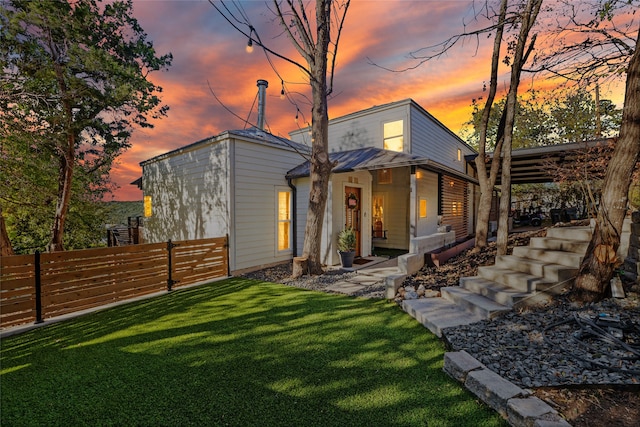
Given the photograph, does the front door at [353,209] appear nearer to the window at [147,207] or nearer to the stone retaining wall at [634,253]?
the stone retaining wall at [634,253]

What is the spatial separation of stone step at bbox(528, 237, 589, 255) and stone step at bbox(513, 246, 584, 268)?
4.1 inches

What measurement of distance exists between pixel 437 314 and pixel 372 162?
4.54 metres

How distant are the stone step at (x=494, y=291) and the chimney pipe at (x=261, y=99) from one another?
8.75m

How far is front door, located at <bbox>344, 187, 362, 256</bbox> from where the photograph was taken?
335 inches

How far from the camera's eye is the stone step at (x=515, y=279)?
3836mm

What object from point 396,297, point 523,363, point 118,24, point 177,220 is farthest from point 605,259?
point 118,24

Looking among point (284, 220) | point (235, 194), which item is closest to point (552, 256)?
point (284, 220)

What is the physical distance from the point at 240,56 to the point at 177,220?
18.4 feet

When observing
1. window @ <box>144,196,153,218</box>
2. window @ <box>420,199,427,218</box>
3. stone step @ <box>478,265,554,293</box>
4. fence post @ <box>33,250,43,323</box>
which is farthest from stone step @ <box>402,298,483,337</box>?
window @ <box>144,196,153,218</box>

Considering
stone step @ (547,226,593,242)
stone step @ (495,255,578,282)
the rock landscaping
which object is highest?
stone step @ (547,226,593,242)

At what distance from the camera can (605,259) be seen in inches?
133

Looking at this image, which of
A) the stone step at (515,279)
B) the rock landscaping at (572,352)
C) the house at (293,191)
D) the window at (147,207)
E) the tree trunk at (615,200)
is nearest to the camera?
the rock landscaping at (572,352)

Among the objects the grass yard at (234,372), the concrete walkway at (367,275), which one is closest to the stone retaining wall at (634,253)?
the grass yard at (234,372)

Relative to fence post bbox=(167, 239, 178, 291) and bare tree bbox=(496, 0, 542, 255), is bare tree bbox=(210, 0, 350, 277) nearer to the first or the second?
fence post bbox=(167, 239, 178, 291)
